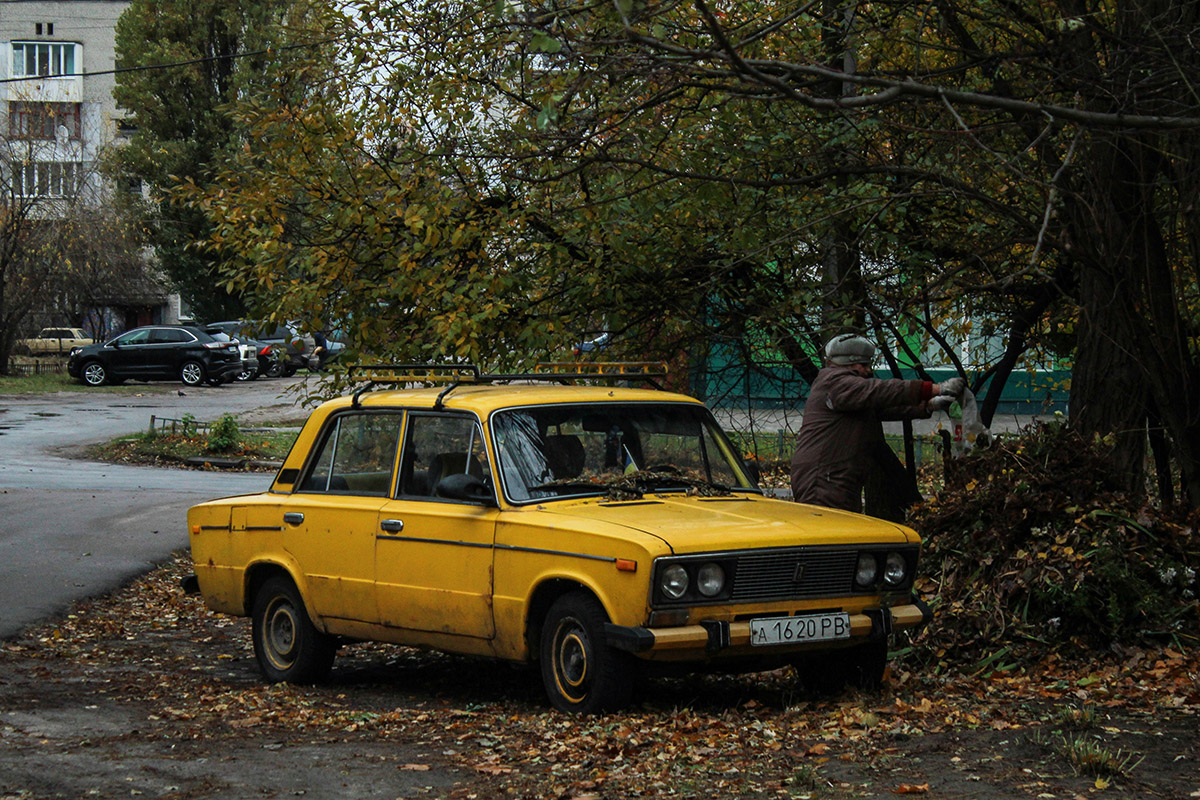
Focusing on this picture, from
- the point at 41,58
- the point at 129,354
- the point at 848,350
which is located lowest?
the point at 848,350

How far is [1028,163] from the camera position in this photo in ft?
32.3

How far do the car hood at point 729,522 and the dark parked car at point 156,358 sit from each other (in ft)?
121

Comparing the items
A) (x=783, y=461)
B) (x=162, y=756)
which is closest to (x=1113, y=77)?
(x=162, y=756)

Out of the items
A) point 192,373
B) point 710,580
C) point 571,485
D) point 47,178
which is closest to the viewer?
point 710,580

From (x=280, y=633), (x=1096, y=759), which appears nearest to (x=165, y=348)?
→ (x=280, y=633)

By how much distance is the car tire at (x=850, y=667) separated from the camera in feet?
23.8

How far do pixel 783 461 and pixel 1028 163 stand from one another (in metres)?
9.99

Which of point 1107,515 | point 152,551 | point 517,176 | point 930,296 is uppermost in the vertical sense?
point 517,176

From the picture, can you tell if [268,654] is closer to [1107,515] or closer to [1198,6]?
[1107,515]

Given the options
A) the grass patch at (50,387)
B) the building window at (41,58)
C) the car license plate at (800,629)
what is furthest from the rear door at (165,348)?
the car license plate at (800,629)

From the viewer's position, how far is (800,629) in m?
6.72

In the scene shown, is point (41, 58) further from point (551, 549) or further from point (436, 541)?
point (551, 549)

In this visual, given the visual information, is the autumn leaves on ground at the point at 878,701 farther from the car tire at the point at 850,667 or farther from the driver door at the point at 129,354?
the driver door at the point at 129,354

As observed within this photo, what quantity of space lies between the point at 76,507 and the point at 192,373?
27.2 m
